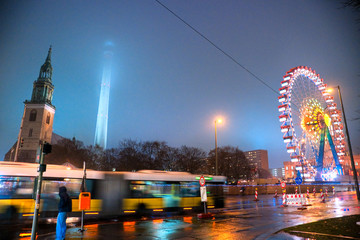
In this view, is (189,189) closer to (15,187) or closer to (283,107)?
(15,187)

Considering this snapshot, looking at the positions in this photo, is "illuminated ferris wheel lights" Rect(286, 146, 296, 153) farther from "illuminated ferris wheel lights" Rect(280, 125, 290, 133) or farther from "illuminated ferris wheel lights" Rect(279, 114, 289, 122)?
"illuminated ferris wheel lights" Rect(279, 114, 289, 122)

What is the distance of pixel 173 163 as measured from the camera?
5944 cm

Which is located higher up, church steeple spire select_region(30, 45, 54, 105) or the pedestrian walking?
church steeple spire select_region(30, 45, 54, 105)

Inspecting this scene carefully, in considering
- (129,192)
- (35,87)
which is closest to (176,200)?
(129,192)

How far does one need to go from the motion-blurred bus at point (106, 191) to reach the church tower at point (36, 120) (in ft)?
286

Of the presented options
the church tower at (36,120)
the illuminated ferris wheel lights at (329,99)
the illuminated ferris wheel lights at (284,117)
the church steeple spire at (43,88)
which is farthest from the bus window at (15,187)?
the church steeple spire at (43,88)

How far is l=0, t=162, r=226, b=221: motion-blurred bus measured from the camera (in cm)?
1343

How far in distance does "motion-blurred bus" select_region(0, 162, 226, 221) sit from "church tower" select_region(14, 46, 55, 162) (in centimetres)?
8723

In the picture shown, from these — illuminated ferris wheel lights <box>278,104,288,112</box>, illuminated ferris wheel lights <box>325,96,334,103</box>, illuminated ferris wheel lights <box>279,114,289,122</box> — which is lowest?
illuminated ferris wheel lights <box>279,114,289,122</box>

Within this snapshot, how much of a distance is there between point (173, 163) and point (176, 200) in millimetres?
40510

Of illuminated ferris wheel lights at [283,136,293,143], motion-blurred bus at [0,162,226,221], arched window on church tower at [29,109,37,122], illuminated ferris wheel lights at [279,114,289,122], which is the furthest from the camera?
arched window on church tower at [29,109,37,122]

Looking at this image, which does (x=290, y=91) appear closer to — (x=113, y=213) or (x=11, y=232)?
(x=113, y=213)

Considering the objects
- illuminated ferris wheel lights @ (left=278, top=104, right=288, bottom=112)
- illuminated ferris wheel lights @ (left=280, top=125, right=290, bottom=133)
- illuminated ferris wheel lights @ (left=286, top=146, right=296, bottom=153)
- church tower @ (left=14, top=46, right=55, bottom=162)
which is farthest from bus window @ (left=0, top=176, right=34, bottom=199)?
church tower @ (left=14, top=46, right=55, bottom=162)

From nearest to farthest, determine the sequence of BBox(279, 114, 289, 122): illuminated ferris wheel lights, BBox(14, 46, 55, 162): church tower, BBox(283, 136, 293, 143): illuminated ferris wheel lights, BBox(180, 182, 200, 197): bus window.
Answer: BBox(180, 182, 200, 197): bus window
BBox(279, 114, 289, 122): illuminated ferris wheel lights
BBox(283, 136, 293, 143): illuminated ferris wheel lights
BBox(14, 46, 55, 162): church tower
